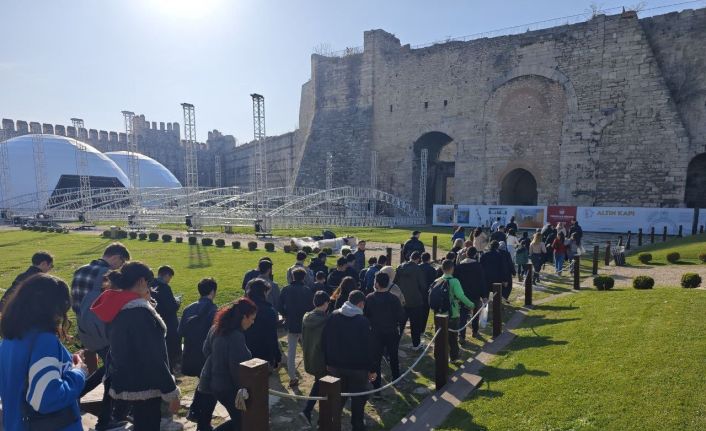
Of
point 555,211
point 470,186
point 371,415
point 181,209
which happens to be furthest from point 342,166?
point 371,415

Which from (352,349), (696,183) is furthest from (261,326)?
(696,183)

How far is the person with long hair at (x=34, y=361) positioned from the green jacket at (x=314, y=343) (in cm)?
256

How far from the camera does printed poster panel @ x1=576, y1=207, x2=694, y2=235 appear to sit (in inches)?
899

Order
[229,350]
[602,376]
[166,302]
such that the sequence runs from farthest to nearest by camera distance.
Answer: [166,302] → [602,376] → [229,350]

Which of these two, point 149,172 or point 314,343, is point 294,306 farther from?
point 149,172

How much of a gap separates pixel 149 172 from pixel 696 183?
2554 inches

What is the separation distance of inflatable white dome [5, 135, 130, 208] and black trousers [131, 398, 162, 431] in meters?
57.4

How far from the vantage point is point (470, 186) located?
3459 cm

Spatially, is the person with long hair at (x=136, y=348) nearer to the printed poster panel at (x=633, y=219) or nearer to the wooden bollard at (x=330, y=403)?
the wooden bollard at (x=330, y=403)

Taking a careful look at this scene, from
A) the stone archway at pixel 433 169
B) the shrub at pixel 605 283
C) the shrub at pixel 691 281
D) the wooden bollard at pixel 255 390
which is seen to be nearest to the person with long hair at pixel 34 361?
the wooden bollard at pixel 255 390

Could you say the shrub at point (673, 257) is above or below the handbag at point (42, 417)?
below

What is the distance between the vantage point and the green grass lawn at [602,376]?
176 inches

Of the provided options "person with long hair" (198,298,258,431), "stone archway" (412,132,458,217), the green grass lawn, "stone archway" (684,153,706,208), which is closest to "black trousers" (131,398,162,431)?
"person with long hair" (198,298,258,431)

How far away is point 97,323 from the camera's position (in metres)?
4.55
